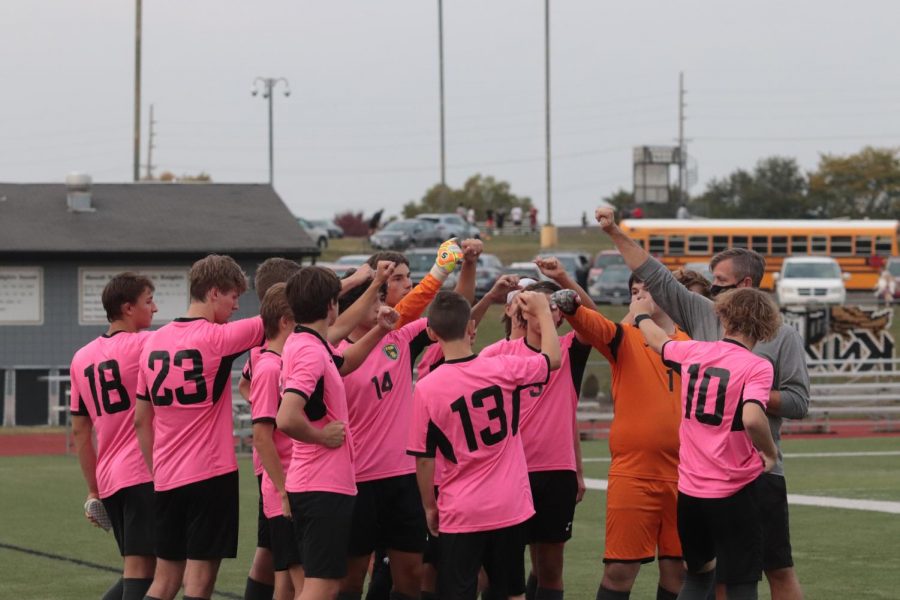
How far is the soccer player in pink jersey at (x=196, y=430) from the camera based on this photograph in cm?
693

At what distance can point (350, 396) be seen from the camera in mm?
7172

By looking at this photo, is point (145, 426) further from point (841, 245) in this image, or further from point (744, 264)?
point (841, 245)

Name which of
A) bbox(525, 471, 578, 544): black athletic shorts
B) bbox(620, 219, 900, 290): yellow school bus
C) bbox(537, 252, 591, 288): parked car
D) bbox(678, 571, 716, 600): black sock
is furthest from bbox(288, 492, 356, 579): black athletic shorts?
bbox(620, 219, 900, 290): yellow school bus

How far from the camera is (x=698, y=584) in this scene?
6848 millimetres

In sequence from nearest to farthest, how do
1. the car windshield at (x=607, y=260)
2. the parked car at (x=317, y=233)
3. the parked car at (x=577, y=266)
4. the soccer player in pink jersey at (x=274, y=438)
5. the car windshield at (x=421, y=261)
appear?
the soccer player in pink jersey at (x=274, y=438), the car windshield at (x=421, y=261), the parked car at (x=577, y=266), the car windshield at (x=607, y=260), the parked car at (x=317, y=233)

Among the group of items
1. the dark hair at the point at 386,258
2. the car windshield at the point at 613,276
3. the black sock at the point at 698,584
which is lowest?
the black sock at the point at 698,584

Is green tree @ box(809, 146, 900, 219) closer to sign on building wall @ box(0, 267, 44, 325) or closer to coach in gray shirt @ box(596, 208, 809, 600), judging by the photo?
sign on building wall @ box(0, 267, 44, 325)

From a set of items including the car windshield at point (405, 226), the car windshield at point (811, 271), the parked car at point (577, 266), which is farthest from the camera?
the car windshield at point (405, 226)

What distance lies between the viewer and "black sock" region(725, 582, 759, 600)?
21.5ft

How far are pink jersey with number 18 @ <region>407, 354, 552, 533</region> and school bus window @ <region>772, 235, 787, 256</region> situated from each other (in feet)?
145

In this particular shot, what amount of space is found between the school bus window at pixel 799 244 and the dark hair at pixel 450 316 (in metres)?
44.5

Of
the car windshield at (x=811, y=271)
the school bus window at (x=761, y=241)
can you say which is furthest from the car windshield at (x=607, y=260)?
the car windshield at (x=811, y=271)

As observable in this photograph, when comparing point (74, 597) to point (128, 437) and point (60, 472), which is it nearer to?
point (128, 437)

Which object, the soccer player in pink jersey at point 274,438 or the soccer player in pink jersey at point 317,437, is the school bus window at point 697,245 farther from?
the soccer player in pink jersey at point 317,437
